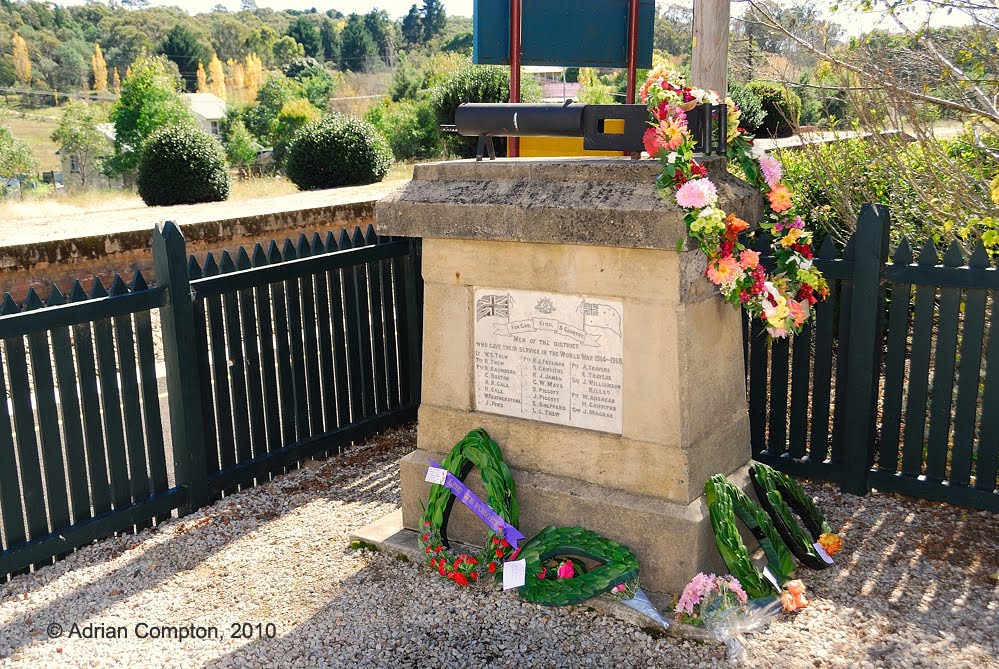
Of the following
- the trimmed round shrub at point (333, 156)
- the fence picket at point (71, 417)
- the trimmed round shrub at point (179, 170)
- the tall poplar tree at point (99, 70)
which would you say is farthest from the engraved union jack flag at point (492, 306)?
the tall poplar tree at point (99, 70)

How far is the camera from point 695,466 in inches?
156

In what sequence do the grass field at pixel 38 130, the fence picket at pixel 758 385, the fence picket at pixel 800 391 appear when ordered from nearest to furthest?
the fence picket at pixel 800 391 < the fence picket at pixel 758 385 < the grass field at pixel 38 130

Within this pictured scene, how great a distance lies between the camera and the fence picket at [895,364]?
4.86 m

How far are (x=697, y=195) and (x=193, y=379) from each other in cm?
308

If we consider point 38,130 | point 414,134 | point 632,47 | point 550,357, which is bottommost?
point 550,357

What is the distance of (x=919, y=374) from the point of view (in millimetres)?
4930

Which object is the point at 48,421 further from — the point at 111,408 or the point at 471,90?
the point at 471,90

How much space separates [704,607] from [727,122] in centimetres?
213

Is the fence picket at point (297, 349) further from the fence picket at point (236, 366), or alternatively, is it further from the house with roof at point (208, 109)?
the house with roof at point (208, 109)

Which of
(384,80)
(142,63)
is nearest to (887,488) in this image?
(142,63)

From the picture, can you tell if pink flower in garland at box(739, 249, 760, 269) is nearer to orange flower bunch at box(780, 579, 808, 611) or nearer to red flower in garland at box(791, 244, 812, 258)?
red flower in garland at box(791, 244, 812, 258)

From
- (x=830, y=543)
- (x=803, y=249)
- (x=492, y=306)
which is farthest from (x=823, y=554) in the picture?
(x=492, y=306)

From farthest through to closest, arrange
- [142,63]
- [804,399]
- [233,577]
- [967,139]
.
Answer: [142,63] → [967,139] → [804,399] → [233,577]

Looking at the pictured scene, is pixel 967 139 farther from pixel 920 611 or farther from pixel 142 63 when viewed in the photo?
pixel 142 63
